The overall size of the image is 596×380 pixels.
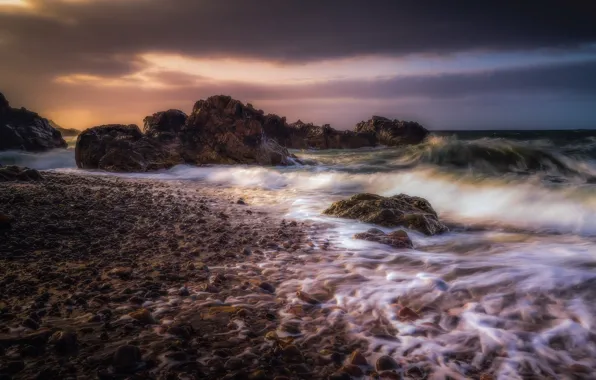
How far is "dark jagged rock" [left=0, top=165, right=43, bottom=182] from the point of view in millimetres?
9968

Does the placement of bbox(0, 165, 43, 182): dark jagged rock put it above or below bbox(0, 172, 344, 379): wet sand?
above

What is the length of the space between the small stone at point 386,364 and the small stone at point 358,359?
88mm

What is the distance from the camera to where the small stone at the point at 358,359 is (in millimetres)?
2502

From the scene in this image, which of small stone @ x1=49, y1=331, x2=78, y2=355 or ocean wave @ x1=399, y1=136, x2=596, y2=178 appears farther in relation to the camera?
ocean wave @ x1=399, y1=136, x2=596, y2=178

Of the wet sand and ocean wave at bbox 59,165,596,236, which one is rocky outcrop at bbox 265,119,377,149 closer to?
ocean wave at bbox 59,165,596,236

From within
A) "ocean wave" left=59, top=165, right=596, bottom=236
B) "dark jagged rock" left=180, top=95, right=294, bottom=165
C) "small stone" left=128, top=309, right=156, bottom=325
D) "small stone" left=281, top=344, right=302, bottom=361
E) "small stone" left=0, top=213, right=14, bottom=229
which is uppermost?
"dark jagged rock" left=180, top=95, right=294, bottom=165

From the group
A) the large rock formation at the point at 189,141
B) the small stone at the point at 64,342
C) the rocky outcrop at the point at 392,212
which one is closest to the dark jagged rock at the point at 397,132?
the large rock formation at the point at 189,141

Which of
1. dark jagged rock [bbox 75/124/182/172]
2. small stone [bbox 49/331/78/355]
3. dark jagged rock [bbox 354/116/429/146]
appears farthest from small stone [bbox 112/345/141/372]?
dark jagged rock [bbox 354/116/429/146]

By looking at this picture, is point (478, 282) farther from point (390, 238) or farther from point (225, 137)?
point (225, 137)

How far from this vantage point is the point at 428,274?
433 centimetres

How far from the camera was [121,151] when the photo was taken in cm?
1927

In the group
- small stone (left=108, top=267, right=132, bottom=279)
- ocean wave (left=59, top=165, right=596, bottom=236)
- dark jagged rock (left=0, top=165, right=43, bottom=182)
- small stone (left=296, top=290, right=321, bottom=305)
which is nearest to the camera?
small stone (left=296, top=290, right=321, bottom=305)

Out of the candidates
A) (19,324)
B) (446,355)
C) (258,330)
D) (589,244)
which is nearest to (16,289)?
(19,324)

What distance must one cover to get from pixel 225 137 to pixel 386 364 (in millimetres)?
21003
